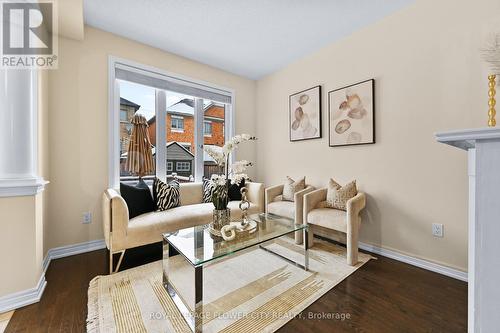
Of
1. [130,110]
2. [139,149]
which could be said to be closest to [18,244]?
[139,149]

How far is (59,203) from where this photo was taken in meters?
2.30

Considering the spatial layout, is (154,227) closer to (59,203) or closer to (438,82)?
(59,203)

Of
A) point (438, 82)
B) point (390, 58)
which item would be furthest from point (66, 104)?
point (438, 82)

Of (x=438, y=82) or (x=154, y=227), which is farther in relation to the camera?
(x=154, y=227)

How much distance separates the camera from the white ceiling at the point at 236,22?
6.98ft

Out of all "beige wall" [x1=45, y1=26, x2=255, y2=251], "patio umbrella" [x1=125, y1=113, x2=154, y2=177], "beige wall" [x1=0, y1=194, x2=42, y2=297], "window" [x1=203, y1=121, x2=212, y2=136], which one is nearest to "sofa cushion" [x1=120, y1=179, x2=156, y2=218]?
"patio umbrella" [x1=125, y1=113, x2=154, y2=177]

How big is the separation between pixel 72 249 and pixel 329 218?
9.21 ft

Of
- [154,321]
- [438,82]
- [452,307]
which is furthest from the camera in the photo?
[438,82]

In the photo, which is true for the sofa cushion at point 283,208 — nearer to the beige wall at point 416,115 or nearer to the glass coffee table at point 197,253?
the glass coffee table at point 197,253

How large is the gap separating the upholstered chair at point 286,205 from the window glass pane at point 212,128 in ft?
3.34

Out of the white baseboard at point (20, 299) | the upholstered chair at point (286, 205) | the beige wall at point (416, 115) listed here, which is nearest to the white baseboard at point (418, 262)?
the beige wall at point (416, 115)

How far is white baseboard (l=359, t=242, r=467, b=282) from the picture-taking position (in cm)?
188

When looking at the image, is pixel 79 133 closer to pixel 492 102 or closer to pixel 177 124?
pixel 177 124

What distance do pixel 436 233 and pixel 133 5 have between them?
144 inches
